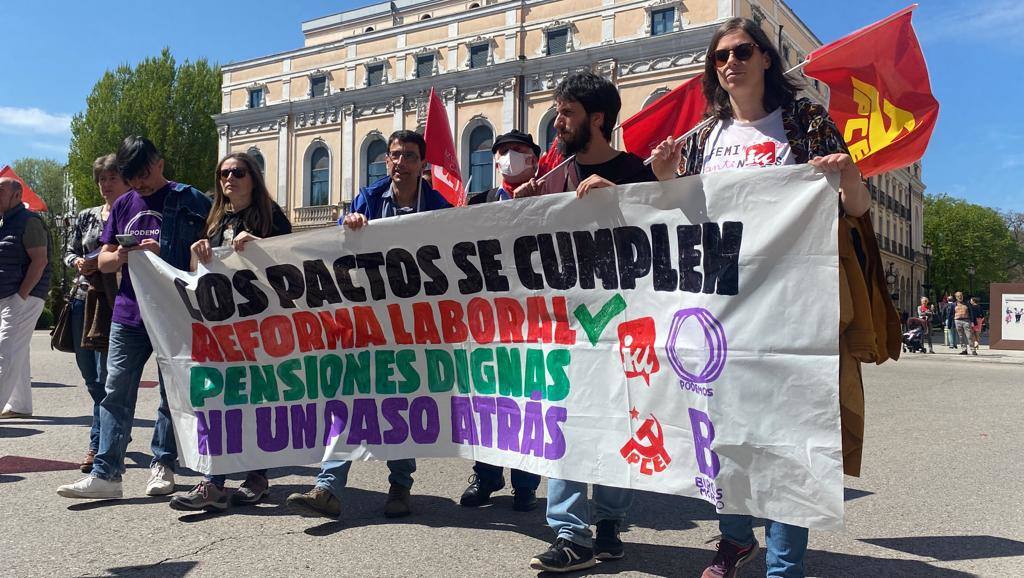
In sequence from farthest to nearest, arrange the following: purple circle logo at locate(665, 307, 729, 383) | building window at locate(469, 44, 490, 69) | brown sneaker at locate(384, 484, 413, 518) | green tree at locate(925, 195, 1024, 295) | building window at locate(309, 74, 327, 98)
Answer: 1. green tree at locate(925, 195, 1024, 295)
2. building window at locate(309, 74, 327, 98)
3. building window at locate(469, 44, 490, 69)
4. brown sneaker at locate(384, 484, 413, 518)
5. purple circle logo at locate(665, 307, 729, 383)

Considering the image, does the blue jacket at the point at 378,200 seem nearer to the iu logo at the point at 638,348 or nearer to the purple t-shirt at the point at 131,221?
the purple t-shirt at the point at 131,221

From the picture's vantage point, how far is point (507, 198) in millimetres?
4379

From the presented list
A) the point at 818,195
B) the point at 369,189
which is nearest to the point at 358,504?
the point at 369,189

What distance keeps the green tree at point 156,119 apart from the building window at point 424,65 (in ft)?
47.0

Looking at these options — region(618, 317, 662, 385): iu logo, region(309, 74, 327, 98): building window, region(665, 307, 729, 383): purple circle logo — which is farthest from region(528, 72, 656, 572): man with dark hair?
region(309, 74, 327, 98): building window

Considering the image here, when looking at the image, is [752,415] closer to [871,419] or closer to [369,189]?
[369,189]

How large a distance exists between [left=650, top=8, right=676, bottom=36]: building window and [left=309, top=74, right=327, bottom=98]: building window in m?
17.7

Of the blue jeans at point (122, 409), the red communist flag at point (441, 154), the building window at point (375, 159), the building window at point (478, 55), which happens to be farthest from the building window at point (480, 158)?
the blue jeans at point (122, 409)

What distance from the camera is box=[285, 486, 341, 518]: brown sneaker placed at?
366cm

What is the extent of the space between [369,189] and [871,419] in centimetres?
570

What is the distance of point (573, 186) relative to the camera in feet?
11.5

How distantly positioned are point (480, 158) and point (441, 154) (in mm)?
25678

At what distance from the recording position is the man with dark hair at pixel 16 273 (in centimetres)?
620

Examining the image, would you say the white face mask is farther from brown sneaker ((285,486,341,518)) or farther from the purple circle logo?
brown sneaker ((285,486,341,518))
